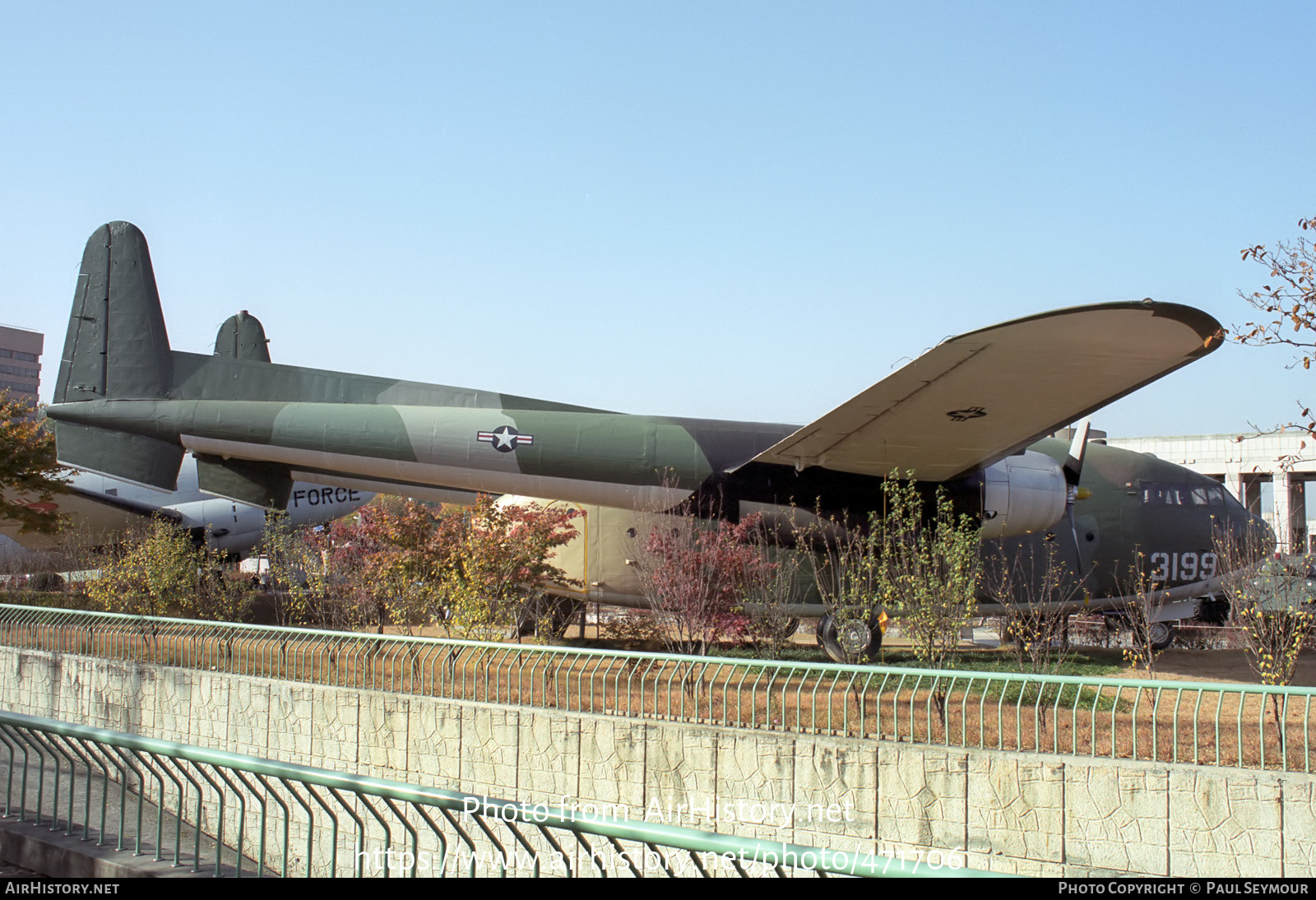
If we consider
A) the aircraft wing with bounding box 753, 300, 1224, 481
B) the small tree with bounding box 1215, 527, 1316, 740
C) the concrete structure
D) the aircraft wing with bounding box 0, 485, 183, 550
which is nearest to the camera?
the aircraft wing with bounding box 753, 300, 1224, 481

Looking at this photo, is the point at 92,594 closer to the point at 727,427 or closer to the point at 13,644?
the point at 13,644

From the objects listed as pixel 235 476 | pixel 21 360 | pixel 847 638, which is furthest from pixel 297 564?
pixel 21 360

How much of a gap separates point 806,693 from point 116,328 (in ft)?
47.9

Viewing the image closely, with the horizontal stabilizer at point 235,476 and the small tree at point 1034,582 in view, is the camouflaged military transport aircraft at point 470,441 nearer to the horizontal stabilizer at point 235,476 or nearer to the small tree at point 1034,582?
the horizontal stabilizer at point 235,476

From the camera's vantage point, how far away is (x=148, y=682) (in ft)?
48.6

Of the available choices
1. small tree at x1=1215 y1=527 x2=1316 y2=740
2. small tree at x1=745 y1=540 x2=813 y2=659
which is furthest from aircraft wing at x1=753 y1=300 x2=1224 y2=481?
small tree at x1=1215 y1=527 x2=1316 y2=740

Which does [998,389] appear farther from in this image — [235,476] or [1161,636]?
[235,476]

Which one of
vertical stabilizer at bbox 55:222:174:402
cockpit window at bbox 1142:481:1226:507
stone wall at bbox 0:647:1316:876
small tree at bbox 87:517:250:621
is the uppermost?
vertical stabilizer at bbox 55:222:174:402

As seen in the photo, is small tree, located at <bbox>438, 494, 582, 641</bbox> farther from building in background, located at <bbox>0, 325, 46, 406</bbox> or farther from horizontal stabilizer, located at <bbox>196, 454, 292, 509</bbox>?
building in background, located at <bbox>0, 325, 46, 406</bbox>

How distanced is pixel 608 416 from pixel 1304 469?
4231 cm

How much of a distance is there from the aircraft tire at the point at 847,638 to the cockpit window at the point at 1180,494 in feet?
24.4

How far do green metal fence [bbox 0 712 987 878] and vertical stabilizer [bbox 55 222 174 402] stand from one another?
308 inches

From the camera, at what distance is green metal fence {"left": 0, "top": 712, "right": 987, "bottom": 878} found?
444cm
